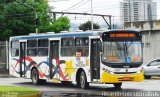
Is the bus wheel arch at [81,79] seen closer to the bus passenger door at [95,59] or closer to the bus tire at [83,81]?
the bus tire at [83,81]

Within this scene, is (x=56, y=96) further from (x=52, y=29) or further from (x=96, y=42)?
(x=52, y=29)

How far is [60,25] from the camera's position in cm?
7394

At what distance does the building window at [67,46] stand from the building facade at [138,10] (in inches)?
1804

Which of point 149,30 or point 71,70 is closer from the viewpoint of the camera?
point 71,70

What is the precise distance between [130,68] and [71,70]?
355 centimetres

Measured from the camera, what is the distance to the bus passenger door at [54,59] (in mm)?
25375

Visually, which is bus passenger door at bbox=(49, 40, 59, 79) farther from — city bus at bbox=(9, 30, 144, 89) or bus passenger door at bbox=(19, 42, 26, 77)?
bus passenger door at bbox=(19, 42, 26, 77)

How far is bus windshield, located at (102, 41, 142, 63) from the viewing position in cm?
2184

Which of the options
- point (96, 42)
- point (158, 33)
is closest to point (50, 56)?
point (96, 42)

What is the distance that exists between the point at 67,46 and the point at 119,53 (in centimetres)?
357

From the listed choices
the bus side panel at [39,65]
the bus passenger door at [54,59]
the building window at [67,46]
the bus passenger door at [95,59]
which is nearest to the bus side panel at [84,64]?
the bus passenger door at [95,59]

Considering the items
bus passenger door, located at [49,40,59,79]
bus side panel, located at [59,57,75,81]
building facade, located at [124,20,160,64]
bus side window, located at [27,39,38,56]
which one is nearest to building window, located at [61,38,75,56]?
bus side panel, located at [59,57,75,81]

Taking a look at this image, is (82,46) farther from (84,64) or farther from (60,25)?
(60,25)

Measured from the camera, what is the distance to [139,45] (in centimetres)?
2252
